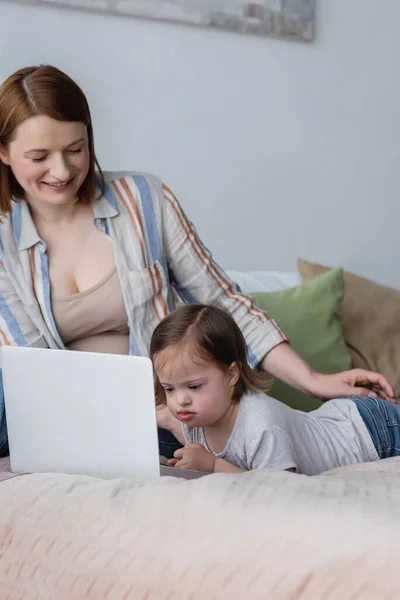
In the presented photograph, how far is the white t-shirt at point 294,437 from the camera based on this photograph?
57.3 inches

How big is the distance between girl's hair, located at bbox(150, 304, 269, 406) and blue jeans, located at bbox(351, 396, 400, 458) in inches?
7.6

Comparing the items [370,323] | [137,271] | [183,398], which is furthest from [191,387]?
[370,323]

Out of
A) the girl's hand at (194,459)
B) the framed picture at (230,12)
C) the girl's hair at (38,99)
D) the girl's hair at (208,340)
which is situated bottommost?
the girl's hand at (194,459)

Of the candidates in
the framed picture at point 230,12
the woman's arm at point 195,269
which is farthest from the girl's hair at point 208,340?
the framed picture at point 230,12

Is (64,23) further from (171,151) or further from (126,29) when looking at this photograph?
(171,151)

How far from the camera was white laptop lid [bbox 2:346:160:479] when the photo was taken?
116cm

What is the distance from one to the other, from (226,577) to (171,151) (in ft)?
6.16

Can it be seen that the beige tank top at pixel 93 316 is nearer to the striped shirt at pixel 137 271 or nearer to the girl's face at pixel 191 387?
the striped shirt at pixel 137 271

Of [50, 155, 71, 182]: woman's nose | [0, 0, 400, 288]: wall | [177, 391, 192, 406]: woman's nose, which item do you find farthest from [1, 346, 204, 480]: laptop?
[0, 0, 400, 288]: wall

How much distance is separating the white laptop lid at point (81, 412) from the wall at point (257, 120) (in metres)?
1.36

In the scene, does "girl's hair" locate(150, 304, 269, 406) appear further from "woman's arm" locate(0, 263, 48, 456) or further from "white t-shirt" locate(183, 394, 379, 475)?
"woman's arm" locate(0, 263, 48, 456)

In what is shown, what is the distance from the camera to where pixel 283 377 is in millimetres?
1725

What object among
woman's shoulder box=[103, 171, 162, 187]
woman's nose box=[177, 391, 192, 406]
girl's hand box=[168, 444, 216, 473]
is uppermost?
woman's shoulder box=[103, 171, 162, 187]

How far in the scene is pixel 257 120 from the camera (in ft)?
9.21
